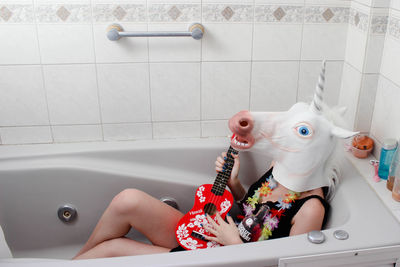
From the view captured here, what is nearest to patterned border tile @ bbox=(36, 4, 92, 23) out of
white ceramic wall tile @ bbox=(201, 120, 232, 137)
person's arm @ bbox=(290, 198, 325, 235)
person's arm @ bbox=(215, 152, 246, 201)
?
white ceramic wall tile @ bbox=(201, 120, 232, 137)

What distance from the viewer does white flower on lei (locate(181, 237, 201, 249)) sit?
156 centimetres

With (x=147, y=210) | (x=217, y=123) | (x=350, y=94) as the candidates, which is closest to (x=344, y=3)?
(x=350, y=94)

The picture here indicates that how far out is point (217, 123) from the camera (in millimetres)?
1992

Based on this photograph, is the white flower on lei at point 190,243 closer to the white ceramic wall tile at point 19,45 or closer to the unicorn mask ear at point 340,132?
the unicorn mask ear at point 340,132

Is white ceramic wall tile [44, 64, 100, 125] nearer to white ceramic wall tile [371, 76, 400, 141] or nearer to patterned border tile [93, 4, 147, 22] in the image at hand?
patterned border tile [93, 4, 147, 22]

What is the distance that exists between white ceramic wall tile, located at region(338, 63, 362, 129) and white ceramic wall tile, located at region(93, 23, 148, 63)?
2.90 feet

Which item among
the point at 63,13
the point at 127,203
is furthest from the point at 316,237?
the point at 63,13

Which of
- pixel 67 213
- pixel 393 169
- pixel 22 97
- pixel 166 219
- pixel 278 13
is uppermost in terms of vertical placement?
pixel 278 13

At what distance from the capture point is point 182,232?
1604mm

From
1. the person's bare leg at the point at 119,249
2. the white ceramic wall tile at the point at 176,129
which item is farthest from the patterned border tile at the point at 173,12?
the person's bare leg at the point at 119,249

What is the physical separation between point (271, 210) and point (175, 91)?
707 millimetres

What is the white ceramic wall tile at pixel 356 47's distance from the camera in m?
1.73

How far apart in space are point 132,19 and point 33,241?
1051 millimetres

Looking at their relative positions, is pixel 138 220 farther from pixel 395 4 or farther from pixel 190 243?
pixel 395 4
